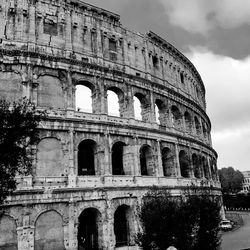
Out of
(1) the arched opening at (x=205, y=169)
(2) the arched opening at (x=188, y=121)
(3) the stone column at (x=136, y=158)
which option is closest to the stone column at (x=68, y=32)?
(3) the stone column at (x=136, y=158)

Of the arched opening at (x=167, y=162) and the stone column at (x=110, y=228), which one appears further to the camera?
the arched opening at (x=167, y=162)

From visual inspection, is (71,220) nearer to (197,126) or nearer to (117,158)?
(117,158)

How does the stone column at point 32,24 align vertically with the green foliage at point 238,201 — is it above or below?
above

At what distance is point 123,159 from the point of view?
1722 centimetres

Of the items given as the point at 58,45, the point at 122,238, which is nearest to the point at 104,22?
the point at 58,45

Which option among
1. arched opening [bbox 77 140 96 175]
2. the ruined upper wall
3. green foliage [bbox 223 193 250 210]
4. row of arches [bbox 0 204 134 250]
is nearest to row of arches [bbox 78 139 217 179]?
arched opening [bbox 77 140 96 175]

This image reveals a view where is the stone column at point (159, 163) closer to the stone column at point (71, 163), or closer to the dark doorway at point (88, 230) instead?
the dark doorway at point (88, 230)

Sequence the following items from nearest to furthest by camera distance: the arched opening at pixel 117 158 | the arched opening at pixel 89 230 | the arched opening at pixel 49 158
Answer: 1. the arched opening at pixel 49 158
2. the arched opening at pixel 89 230
3. the arched opening at pixel 117 158

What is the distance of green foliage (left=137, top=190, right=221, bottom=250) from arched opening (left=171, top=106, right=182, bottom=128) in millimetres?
10430

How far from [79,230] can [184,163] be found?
953cm

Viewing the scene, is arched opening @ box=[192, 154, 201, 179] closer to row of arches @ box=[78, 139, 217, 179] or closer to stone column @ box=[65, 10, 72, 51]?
row of arches @ box=[78, 139, 217, 179]

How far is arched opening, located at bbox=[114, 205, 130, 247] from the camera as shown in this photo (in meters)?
15.8

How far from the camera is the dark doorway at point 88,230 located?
15.0 m

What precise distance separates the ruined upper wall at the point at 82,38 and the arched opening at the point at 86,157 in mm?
5199
